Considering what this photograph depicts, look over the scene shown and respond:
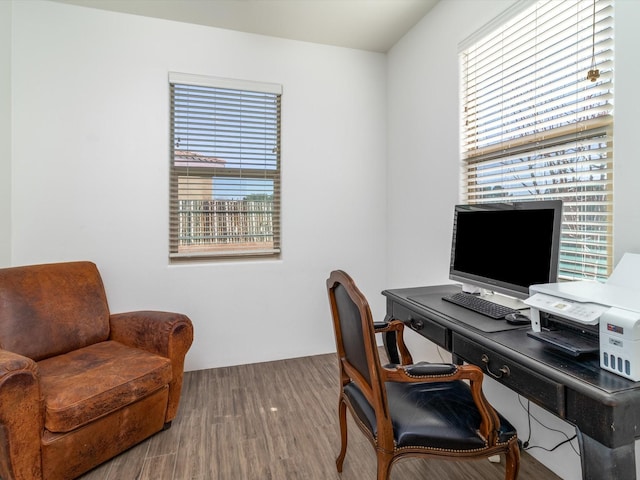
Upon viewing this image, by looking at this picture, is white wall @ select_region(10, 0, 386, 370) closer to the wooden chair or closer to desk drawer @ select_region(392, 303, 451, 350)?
desk drawer @ select_region(392, 303, 451, 350)

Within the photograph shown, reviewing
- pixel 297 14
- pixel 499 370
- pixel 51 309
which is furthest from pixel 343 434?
pixel 297 14

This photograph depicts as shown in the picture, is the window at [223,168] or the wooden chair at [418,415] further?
the window at [223,168]

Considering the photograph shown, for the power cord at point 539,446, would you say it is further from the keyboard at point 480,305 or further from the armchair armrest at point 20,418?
the armchair armrest at point 20,418

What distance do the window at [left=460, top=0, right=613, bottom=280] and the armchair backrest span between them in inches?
99.2

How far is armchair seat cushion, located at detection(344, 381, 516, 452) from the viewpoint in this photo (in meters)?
1.20

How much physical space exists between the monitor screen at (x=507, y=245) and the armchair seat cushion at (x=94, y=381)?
1.73 m

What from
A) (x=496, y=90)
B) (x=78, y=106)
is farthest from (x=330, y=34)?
(x=78, y=106)

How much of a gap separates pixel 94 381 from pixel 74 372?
176 mm

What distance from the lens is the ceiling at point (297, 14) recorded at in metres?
2.43

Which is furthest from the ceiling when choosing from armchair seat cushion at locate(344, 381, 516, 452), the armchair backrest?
armchair seat cushion at locate(344, 381, 516, 452)

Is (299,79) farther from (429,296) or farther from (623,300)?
(623,300)

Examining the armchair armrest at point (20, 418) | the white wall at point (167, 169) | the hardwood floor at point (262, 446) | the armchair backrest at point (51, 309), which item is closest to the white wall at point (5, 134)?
the white wall at point (167, 169)

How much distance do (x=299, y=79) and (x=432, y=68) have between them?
3.54 feet

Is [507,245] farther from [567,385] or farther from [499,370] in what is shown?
[567,385]
